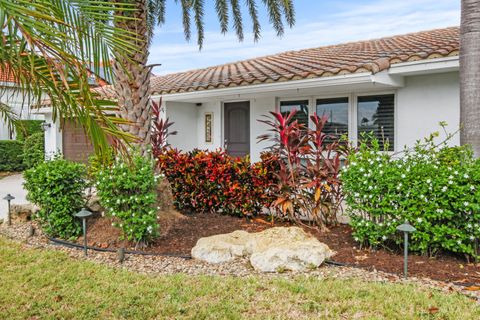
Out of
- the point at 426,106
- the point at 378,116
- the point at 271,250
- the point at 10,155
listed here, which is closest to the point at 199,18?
the point at 378,116

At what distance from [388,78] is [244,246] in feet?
17.0

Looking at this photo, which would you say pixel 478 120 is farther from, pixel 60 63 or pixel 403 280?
pixel 60 63

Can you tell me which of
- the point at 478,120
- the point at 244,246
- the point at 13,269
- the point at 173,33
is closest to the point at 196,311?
the point at 244,246

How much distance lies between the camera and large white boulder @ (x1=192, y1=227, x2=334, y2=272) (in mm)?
5297

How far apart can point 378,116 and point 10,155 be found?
17.8m

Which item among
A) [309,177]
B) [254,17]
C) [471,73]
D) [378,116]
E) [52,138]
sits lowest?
[309,177]

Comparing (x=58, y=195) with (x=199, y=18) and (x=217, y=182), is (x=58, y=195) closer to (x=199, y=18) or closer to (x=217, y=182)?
(x=217, y=182)

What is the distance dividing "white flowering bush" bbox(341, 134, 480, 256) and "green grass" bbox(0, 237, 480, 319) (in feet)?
4.08

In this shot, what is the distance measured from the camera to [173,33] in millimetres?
12641

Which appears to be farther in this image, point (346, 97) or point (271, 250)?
point (346, 97)

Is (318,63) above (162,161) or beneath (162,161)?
above

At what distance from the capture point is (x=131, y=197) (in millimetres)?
6242

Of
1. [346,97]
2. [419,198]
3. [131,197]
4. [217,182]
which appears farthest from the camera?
[346,97]

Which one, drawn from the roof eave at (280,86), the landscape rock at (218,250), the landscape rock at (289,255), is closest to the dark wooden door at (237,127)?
the roof eave at (280,86)
